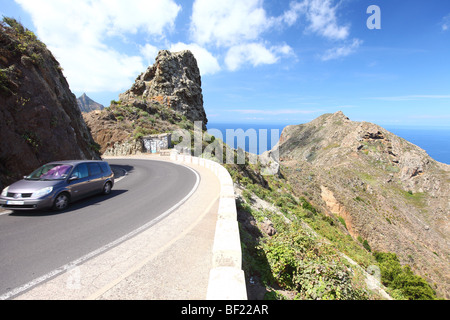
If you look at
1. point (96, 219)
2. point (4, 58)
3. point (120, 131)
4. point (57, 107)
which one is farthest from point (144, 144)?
point (96, 219)

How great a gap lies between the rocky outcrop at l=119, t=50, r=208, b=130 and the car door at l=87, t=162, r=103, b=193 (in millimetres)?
38632

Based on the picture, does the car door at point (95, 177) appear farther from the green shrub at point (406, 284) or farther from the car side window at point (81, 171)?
the green shrub at point (406, 284)

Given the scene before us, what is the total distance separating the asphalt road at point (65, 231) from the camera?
3.80 m

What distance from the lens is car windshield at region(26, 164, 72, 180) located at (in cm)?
711

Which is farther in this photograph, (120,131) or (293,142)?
(293,142)

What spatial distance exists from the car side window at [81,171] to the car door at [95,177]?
197 millimetres

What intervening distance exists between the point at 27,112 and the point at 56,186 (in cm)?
649

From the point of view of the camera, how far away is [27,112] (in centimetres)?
1026

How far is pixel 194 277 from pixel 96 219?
169 inches

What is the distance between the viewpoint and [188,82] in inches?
2019

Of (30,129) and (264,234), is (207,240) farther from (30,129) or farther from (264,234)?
(30,129)

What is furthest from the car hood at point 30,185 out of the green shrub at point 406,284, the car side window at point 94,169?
the green shrub at point 406,284

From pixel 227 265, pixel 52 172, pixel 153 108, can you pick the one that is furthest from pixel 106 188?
pixel 153 108

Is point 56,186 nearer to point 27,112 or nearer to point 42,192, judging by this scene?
point 42,192
